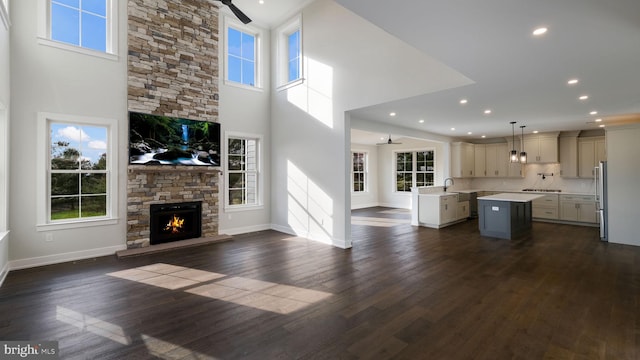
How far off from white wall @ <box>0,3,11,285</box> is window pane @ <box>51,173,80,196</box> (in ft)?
1.99

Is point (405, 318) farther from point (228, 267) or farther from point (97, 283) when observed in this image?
point (97, 283)

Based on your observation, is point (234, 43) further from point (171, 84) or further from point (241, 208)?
point (241, 208)

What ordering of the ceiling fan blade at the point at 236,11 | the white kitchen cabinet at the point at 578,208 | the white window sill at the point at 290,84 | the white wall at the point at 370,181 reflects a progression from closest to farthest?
1. the ceiling fan blade at the point at 236,11
2. the white window sill at the point at 290,84
3. the white kitchen cabinet at the point at 578,208
4. the white wall at the point at 370,181

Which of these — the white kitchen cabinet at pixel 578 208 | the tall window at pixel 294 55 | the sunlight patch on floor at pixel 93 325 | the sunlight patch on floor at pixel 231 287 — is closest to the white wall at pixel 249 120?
the tall window at pixel 294 55

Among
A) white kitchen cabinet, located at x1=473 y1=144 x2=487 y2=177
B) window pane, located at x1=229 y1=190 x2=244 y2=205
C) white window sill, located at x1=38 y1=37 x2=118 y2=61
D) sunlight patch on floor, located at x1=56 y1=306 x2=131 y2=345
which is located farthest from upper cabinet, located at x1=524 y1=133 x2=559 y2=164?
white window sill, located at x1=38 y1=37 x2=118 y2=61

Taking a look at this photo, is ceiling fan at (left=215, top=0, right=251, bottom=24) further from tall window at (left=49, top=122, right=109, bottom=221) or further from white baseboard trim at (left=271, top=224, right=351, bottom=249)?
white baseboard trim at (left=271, top=224, right=351, bottom=249)

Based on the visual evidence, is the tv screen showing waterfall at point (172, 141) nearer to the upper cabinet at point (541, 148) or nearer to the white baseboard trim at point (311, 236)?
the white baseboard trim at point (311, 236)

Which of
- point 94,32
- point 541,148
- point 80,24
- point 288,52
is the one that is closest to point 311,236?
point 288,52

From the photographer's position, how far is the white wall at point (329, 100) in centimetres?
483

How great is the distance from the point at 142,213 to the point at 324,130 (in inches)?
155

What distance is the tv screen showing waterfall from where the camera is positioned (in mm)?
5535

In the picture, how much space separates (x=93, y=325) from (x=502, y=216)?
721 centimetres

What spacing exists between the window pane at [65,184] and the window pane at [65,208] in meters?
0.10

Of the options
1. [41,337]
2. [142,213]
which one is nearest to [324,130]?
[142,213]
